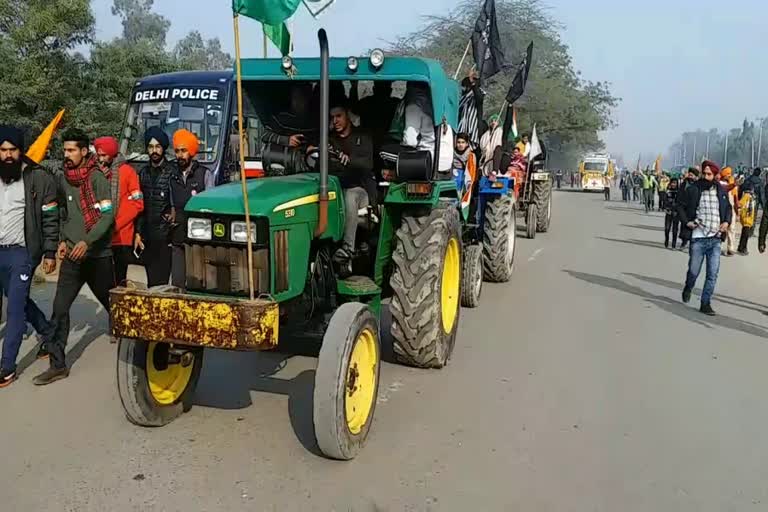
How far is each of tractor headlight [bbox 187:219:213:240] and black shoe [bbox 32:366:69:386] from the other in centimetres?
219

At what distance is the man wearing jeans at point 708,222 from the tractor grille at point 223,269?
6.31 metres

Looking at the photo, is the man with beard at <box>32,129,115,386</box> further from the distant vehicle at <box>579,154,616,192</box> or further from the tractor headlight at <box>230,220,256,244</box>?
the distant vehicle at <box>579,154,616,192</box>

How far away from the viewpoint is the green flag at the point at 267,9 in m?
4.13

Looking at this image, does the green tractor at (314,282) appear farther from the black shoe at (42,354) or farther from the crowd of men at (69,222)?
the black shoe at (42,354)

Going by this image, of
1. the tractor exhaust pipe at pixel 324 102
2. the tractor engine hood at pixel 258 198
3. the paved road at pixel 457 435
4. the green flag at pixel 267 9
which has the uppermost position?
the green flag at pixel 267 9

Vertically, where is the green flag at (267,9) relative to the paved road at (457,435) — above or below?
above

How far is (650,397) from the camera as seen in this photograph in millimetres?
5582

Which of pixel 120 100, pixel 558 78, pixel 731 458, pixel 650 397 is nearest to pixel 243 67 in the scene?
pixel 650 397

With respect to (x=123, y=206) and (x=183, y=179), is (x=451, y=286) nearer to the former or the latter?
(x=183, y=179)

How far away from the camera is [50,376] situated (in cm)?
561

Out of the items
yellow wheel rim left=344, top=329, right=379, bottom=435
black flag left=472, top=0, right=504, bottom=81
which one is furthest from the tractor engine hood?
black flag left=472, top=0, right=504, bottom=81

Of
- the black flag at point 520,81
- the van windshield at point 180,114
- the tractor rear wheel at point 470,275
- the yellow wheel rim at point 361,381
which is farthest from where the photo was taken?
the black flag at point 520,81

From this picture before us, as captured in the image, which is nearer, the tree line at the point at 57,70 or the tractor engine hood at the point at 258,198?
the tractor engine hood at the point at 258,198

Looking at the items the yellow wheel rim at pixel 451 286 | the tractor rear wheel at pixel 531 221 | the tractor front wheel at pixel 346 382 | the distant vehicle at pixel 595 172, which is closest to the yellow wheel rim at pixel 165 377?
the tractor front wheel at pixel 346 382
